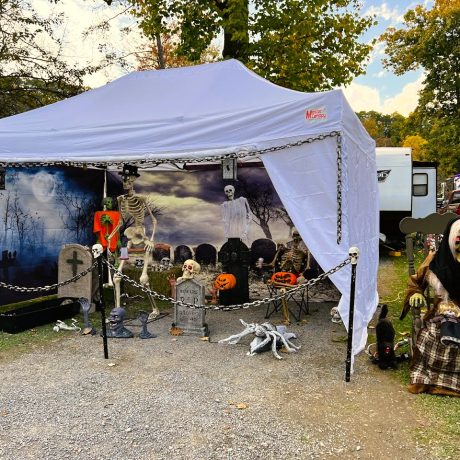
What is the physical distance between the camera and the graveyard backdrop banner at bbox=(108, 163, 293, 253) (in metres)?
8.40

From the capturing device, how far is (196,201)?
894cm

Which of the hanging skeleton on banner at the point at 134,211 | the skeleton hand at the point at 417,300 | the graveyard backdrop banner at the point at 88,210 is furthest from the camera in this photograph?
the graveyard backdrop banner at the point at 88,210

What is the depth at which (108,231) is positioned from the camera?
726cm

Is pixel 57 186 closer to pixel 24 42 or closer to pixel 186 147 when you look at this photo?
pixel 186 147

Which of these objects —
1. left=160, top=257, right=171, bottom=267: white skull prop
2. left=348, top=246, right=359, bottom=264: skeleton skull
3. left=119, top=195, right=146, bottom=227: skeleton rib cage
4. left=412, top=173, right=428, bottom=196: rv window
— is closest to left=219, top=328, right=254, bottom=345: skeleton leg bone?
left=348, top=246, right=359, bottom=264: skeleton skull

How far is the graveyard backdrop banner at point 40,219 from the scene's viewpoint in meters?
7.09

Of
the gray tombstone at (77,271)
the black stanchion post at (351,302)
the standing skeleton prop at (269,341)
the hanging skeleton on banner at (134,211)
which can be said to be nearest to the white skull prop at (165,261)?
the gray tombstone at (77,271)

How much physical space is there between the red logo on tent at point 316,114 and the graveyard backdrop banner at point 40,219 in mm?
4760

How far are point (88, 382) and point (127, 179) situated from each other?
3252mm

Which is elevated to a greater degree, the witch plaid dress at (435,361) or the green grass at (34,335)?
the witch plaid dress at (435,361)

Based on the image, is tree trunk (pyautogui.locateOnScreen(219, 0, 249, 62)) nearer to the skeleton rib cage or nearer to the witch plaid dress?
the skeleton rib cage

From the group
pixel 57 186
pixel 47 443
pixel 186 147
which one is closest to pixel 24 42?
pixel 57 186

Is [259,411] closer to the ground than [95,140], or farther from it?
closer to the ground

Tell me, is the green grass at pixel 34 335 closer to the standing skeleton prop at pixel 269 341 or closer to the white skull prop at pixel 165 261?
the white skull prop at pixel 165 261
